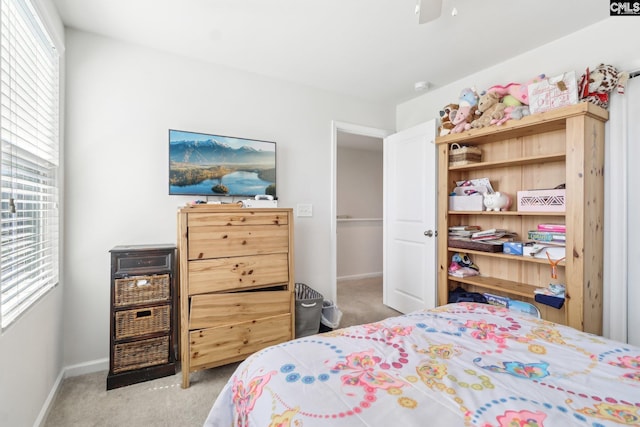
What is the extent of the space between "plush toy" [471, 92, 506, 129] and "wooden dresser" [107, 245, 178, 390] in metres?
2.62

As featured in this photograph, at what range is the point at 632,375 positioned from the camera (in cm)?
98

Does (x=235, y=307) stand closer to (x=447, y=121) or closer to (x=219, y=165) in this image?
(x=219, y=165)

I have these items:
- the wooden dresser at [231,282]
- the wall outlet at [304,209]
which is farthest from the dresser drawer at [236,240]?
the wall outlet at [304,209]

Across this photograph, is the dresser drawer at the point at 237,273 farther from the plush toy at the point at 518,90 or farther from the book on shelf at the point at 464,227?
the plush toy at the point at 518,90

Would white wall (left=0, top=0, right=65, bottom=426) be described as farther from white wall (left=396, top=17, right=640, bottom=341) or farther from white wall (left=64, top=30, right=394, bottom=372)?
white wall (left=396, top=17, right=640, bottom=341)

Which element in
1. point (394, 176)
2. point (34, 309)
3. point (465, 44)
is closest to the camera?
point (34, 309)

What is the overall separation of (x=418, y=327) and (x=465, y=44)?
2177mm

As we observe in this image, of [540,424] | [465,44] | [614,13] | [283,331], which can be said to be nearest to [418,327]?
[540,424]

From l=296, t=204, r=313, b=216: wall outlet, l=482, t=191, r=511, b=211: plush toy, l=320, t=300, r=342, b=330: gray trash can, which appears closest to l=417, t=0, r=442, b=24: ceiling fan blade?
l=482, t=191, r=511, b=211: plush toy

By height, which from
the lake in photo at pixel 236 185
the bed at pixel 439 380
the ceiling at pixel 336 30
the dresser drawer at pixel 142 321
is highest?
the ceiling at pixel 336 30

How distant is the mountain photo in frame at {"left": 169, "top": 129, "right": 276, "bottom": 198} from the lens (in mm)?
2416

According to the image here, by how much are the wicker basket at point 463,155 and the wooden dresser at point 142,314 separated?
8.16 feet

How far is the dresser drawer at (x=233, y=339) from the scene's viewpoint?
6.64 feet

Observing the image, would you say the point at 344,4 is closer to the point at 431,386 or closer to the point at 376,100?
the point at 376,100
